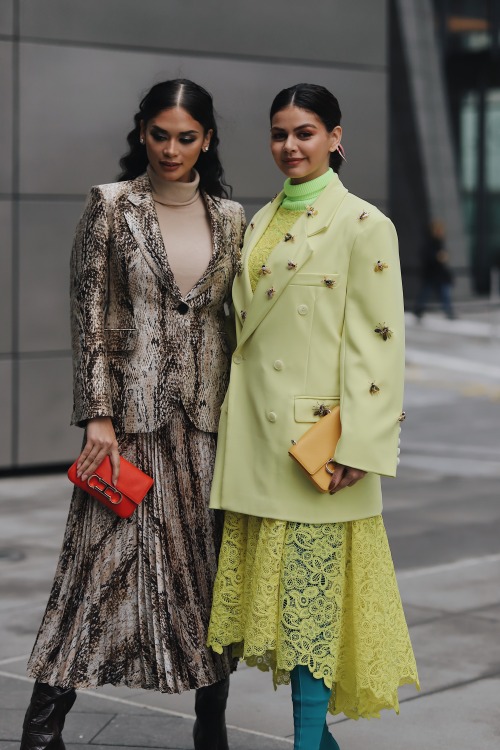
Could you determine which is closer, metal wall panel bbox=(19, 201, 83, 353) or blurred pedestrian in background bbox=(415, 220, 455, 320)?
metal wall panel bbox=(19, 201, 83, 353)

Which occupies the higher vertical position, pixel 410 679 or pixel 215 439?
pixel 215 439

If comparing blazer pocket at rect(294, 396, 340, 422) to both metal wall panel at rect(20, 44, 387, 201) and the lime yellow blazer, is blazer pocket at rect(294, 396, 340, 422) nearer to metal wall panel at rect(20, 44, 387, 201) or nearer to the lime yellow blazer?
the lime yellow blazer

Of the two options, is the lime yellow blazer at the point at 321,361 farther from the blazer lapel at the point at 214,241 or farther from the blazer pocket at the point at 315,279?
the blazer lapel at the point at 214,241

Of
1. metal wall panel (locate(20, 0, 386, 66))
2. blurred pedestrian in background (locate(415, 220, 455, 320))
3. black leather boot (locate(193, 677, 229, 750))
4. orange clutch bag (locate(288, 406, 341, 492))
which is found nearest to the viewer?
orange clutch bag (locate(288, 406, 341, 492))

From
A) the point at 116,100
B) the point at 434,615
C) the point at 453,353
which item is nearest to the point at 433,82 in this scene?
the point at 453,353

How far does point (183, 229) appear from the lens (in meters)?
4.03

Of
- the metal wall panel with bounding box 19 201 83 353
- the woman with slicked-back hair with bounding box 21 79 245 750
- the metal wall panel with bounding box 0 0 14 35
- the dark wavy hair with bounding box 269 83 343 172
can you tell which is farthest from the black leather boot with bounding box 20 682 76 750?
the metal wall panel with bounding box 0 0 14 35

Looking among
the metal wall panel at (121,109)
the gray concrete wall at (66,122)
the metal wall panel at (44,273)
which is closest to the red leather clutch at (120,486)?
the metal wall panel at (121,109)

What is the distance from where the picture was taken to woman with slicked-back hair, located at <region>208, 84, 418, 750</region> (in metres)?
3.71

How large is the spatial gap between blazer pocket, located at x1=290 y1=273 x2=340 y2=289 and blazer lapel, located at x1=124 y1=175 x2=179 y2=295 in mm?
385

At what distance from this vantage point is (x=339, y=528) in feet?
12.5

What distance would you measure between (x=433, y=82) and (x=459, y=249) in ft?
13.1

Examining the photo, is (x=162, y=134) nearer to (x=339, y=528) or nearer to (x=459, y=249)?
(x=339, y=528)

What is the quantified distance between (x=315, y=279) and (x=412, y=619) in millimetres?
2925
